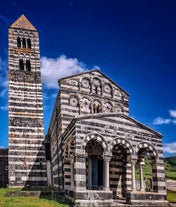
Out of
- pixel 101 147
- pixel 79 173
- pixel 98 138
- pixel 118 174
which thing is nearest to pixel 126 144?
pixel 101 147

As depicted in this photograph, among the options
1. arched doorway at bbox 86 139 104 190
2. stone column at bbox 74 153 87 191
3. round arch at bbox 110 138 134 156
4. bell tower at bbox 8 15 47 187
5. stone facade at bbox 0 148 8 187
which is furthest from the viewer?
stone facade at bbox 0 148 8 187

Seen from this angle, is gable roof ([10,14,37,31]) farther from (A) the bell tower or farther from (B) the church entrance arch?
(B) the church entrance arch

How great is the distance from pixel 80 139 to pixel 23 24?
23483 mm

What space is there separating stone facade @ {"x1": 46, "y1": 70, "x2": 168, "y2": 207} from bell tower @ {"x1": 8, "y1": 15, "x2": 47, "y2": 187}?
3051mm

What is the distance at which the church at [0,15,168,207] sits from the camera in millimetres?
19266

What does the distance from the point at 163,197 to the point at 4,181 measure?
22.0m

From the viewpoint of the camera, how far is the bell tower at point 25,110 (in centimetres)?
3148

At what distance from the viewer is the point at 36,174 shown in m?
31.6

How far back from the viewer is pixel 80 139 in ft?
62.0

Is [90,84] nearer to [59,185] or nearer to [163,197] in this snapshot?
[59,185]

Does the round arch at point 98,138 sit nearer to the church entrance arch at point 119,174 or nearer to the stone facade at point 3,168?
the church entrance arch at point 119,174

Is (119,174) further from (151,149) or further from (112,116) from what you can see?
(112,116)

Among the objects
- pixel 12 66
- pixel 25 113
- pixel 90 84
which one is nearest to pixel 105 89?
pixel 90 84

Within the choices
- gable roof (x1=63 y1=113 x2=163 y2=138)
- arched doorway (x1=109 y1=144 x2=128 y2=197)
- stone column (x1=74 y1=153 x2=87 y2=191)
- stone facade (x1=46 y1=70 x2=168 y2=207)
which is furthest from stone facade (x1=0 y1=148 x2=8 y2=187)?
stone column (x1=74 y1=153 x2=87 y2=191)
